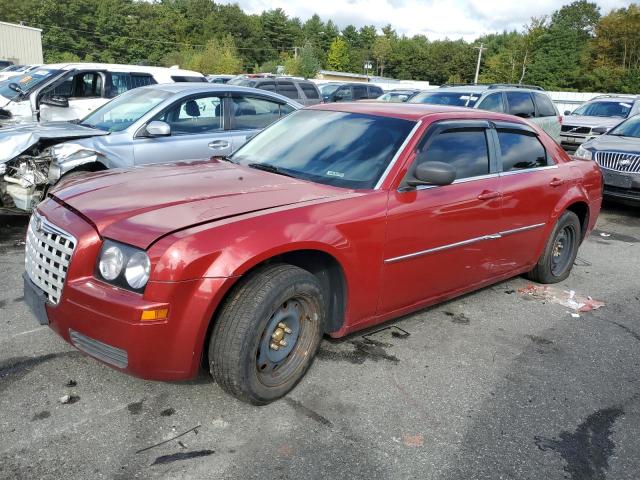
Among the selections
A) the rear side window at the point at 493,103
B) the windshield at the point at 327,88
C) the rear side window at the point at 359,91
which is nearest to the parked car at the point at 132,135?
the rear side window at the point at 493,103

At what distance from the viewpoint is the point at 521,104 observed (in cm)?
1145

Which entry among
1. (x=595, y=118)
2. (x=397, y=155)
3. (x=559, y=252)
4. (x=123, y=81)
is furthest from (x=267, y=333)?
(x=595, y=118)

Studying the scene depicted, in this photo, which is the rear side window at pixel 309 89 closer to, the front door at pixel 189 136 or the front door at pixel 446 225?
the front door at pixel 189 136

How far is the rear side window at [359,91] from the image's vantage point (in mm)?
21109

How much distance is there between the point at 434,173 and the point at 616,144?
275 inches

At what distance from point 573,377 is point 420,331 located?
3.54 ft

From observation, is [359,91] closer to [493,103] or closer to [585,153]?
[493,103]

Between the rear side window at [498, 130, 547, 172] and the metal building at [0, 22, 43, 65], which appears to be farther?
the metal building at [0, 22, 43, 65]

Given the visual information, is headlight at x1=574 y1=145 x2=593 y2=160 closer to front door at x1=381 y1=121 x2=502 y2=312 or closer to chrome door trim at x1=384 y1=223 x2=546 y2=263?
chrome door trim at x1=384 y1=223 x2=546 y2=263

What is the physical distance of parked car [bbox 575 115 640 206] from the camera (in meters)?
8.32

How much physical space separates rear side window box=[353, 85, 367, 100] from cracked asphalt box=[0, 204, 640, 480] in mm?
17858

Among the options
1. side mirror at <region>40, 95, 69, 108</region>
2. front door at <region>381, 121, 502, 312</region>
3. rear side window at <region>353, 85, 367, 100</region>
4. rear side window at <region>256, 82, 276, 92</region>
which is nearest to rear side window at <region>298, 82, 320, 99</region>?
rear side window at <region>256, 82, 276, 92</region>

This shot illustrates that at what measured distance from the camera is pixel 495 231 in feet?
14.1

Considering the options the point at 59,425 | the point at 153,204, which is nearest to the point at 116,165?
the point at 153,204
